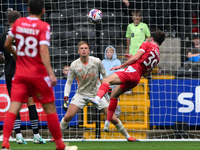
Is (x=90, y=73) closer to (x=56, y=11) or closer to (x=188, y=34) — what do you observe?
(x=56, y=11)

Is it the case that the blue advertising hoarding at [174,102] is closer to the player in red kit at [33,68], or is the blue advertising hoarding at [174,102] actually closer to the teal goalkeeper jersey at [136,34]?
the teal goalkeeper jersey at [136,34]

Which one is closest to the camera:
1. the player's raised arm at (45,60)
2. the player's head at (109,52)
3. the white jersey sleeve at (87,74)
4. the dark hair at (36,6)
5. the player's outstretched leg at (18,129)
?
the player's raised arm at (45,60)

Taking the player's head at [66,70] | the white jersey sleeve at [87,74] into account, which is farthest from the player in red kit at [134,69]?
the player's head at [66,70]

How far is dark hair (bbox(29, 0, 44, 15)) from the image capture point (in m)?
3.86

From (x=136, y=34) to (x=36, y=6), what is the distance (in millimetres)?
5580

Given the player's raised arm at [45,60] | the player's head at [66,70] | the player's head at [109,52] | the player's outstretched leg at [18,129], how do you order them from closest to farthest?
the player's raised arm at [45,60] < the player's outstretched leg at [18,129] < the player's head at [109,52] < the player's head at [66,70]

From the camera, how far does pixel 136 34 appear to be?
9.19m

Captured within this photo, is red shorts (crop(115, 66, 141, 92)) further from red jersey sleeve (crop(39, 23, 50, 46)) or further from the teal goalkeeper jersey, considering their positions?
the teal goalkeeper jersey

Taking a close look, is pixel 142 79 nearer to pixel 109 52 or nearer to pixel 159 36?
pixel 109 52

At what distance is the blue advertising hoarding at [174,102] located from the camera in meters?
8.44

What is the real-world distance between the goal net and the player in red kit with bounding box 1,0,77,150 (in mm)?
4498

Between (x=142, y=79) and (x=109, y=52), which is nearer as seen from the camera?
(x=109, y=52)

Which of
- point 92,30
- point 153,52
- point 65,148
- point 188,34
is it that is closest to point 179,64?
point 188,34

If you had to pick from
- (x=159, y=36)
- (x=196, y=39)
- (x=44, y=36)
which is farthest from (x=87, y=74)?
(x=196, y=39)
